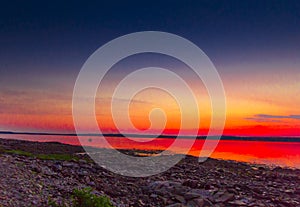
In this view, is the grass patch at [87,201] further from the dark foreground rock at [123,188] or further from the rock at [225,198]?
the rock at [225,198]

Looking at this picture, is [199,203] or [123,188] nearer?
[199,203]

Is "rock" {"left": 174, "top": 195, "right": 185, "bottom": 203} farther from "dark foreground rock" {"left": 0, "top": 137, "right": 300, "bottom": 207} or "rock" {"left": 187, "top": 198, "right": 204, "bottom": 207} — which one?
"rock" {"left": 187, "top": 198, "right": 204, "bottom": 207}

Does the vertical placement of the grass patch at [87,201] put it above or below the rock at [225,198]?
above

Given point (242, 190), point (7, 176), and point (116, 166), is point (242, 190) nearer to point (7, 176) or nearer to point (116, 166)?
point (116, 166)

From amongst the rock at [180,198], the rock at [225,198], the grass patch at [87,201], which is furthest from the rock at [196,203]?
the grass patch at [87,201]

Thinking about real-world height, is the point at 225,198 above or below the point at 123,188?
below

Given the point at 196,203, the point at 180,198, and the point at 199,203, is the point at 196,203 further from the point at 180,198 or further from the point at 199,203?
the point at 180,198

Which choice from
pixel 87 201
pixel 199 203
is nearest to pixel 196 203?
pixel 199 203

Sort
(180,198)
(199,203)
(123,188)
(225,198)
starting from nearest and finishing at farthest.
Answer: (199,203) → (180,198) → (225,198) → (123,188)

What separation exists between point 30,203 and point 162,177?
1118 cm

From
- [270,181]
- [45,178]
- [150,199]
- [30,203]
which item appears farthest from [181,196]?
[270,181]

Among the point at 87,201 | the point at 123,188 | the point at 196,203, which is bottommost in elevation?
the point at 196,203

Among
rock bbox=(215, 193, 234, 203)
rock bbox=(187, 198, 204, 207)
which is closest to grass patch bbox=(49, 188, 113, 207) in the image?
rock bbox=(187, 198, 204, 207)

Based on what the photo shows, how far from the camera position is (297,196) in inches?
799
